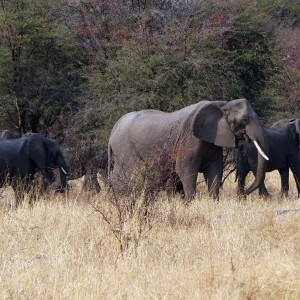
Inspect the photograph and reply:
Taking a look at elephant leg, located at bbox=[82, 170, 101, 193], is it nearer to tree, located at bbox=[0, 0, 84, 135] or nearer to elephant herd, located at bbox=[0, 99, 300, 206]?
elephant herd, located at bbox=[0, 99, 300, 206]

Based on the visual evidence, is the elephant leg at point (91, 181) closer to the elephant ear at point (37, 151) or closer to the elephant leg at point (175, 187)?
the elephant ear at point (37, 151)

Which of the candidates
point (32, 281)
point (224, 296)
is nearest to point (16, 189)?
point (32, 281)

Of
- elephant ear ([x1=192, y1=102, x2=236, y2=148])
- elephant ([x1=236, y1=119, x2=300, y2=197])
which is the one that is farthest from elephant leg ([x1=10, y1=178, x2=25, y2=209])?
elephant ([x1=236, y1=119, x2=300, y2=197])

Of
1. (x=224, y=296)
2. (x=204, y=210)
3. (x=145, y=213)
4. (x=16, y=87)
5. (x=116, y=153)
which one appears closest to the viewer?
(x=224, y=296)

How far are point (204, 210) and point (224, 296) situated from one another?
458 cm

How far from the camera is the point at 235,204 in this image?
10.9 meters

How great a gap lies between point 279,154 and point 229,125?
2579 mm

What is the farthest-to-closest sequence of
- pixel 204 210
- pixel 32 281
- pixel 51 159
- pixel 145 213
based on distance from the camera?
pixel 51 159, pixel 204 210, pixel 145 213, pixel 32 281

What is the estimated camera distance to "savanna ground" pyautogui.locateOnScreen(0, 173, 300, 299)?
5.91m

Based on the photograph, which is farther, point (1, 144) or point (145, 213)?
point (1, 144)

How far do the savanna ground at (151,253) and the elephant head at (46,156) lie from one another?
406 cm

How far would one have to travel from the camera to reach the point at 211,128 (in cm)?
1260

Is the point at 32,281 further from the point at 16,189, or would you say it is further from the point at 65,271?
the point at 16,189

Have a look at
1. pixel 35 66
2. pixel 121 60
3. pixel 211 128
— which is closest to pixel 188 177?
pixel 211 128
